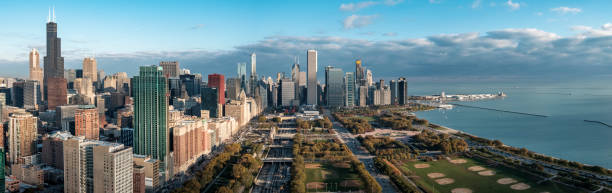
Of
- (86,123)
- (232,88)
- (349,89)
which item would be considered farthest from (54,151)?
(349,89)

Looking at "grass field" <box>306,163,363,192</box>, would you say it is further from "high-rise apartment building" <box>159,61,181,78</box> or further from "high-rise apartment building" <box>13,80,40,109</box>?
"high-rise apartment building" <box>159,61,181,78</box>

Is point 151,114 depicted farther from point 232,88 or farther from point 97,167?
point 232,88

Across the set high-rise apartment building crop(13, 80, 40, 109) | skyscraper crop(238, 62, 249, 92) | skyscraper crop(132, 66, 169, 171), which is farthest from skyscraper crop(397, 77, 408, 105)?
high-rise apartment building crop(13, 80, 40, 109)

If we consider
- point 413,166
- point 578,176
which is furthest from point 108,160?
point 578,176

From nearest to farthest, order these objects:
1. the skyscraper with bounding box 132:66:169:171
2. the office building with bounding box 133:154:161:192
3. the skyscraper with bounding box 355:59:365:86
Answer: the office building with bounding box 133:154:161:192 → the skyscraper with bounding box 132:66:169:171 → the skyscraper with bounding box 355:59:365:86

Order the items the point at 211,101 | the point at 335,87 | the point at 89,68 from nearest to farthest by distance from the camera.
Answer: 1. the point at 211,101
2. the point at 335,87
3. the point at 89,68

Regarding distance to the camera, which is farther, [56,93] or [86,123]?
[56,93]
